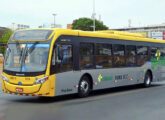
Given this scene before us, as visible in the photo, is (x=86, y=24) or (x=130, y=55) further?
(x=86, y=24)

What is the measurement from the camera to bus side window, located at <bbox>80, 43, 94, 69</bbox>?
Answer: 14046 mm

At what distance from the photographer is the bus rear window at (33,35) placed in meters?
12.5

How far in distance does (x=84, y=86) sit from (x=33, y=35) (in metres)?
3.14

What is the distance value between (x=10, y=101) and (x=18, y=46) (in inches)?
81.6

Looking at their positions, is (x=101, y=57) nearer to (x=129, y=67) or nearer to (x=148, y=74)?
(x=129, y=67)

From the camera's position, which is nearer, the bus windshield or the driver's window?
the bus windshield

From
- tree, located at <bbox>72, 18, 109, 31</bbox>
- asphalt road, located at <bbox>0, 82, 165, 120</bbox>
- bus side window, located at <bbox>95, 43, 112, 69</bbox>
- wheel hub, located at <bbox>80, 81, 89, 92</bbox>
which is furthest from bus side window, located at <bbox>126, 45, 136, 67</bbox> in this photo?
tree, located at <bbox>72, 18, 109, 31</bbox>

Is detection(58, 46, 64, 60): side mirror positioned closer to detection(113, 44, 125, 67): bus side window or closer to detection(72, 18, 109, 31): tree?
detection(113, 44, 125, 67): bus side window

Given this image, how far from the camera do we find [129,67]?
58.6ft

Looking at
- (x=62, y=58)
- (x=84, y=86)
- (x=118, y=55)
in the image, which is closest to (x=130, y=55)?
(x=118, y=55)

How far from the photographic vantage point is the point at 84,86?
14148 mm

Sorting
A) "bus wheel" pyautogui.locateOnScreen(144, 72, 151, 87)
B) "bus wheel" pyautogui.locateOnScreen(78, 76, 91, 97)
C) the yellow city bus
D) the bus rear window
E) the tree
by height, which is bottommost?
"bus wheel" pyautogui.locateOnScreen(144, 72, 151, 87)

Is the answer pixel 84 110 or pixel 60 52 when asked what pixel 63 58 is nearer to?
pixel 60 52

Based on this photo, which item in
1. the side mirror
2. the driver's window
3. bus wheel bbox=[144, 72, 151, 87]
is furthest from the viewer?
bus wheel bbox=[144, 72, 151, 87]
